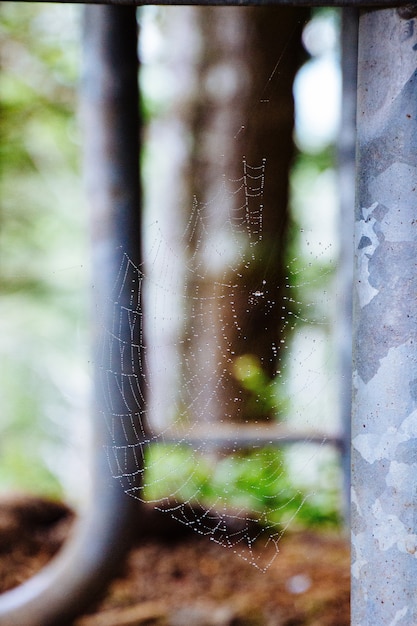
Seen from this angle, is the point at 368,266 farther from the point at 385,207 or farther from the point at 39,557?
the point at 39,557

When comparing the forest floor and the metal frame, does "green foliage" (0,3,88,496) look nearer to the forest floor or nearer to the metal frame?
the forest floor

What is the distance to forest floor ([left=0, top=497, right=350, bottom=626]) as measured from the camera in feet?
7.90

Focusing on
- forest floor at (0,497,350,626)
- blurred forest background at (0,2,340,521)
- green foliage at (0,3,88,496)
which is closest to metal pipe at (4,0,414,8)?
forest floor at (0,497,350,626)

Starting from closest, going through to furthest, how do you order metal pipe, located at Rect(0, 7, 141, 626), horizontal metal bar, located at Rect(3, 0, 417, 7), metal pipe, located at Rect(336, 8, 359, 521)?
horizontal metal bar, located at Rect(3, 0, 417, 7) < metal pipe, located at Rect(0, 7, 141, 626) < metal pipe, located at Rect(336, 8, 359, 521)

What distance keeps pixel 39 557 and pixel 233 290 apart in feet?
5.02

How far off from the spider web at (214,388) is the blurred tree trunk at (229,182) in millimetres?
15

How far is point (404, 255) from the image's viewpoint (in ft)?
3.36

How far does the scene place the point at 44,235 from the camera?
5.79 m

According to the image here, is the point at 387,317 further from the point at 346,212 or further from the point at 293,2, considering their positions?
the point at 346,212

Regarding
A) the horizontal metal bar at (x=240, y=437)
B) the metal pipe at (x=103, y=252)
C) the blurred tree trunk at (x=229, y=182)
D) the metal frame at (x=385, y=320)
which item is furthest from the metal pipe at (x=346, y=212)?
the metal frame at (x=385, y=320)

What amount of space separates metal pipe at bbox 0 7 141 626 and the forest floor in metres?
0.24

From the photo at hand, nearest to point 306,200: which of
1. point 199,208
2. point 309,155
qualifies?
point 309,155

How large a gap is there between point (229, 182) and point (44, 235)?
3180 mm

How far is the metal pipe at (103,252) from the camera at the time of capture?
2.17 metres
